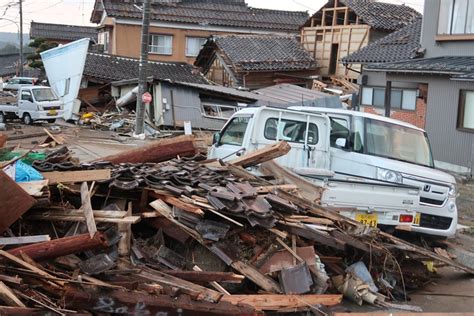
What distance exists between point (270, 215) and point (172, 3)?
40.8 metres

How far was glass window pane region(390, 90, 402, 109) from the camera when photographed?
2078 centimetres

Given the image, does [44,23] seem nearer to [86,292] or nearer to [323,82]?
[323,82]

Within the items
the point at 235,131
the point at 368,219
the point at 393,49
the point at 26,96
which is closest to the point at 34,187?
the point at 368,219

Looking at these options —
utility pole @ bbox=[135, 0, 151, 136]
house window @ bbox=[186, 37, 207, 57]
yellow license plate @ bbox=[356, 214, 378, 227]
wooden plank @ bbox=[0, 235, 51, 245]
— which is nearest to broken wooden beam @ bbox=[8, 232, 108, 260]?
wooden plank @ bbox=[0, 235, 51, 245]

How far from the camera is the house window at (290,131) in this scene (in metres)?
9.91

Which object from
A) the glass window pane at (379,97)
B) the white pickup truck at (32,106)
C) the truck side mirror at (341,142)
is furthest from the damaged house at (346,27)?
the truck side mirror at (341,142)

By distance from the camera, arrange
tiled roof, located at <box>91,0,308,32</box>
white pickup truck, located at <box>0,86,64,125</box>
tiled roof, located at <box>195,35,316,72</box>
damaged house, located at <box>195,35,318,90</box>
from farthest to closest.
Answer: tiled roof, located at <box>91,0,308,32</box>
damaged house, located at <box>195,35,318,90</box>
tiled roof, located at <box>195,35,316,72</box>
white pickup truck, located at <box>0,86,64,125</box>

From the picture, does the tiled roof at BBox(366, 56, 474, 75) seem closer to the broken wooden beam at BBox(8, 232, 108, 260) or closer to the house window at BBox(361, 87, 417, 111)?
the house window at BBox(361, 87, 417, 111)

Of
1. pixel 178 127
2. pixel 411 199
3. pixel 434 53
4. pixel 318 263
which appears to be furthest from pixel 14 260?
pixel 178 127

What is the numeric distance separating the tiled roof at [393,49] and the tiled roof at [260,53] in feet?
36.9

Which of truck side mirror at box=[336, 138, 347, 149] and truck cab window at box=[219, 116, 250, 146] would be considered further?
truck cab window at box=[219, 116, 250, 146]

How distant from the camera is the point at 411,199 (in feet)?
27.3

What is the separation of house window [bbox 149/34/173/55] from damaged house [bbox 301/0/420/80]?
1083 centimetres

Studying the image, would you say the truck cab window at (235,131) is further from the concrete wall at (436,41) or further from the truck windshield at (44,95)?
the truck windshield at (44,95)
